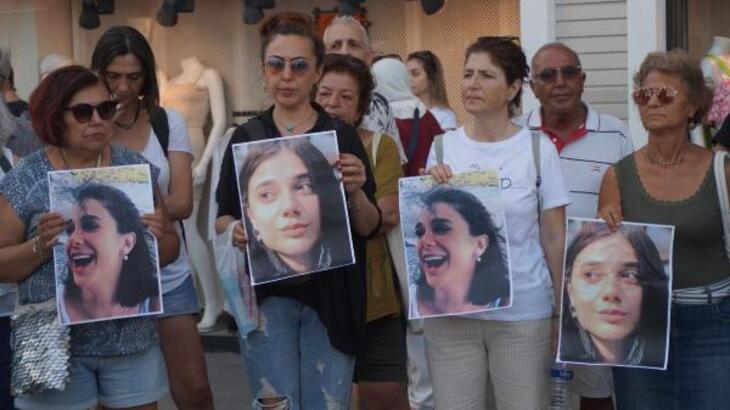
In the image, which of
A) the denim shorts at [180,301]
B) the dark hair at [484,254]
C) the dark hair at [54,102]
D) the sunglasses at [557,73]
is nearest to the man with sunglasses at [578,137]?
the sunglasses at [557,73]

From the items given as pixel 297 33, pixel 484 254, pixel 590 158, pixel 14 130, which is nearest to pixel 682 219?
pixel 484 254

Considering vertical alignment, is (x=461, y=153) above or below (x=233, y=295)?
above

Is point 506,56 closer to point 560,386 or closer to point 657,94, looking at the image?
point 657,94

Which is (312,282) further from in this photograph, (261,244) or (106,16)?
(106,16)

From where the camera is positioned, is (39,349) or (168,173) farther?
(168,173)

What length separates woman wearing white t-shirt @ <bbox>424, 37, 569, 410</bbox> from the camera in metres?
5.06

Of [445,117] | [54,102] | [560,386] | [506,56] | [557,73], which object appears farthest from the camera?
[445,117]

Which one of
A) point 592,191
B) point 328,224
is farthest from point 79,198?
point 592,191

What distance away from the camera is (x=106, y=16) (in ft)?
33.7

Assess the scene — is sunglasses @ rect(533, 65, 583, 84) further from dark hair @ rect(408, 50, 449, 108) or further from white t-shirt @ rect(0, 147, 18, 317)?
white t-shirt @ rect(0, 147, 18, 317)

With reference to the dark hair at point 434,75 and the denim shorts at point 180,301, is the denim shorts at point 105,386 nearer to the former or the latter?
the denim shorts at point 180,301

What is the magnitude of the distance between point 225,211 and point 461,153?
889 mm

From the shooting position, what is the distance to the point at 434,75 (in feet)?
27.7

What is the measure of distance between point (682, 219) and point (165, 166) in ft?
6.74
